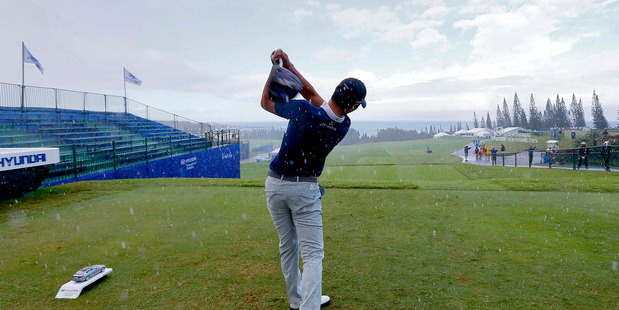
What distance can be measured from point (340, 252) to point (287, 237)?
1.23 metres

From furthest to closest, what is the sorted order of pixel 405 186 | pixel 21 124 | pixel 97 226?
pixel 21 124 < pixel 405 186 < pixel 97 226

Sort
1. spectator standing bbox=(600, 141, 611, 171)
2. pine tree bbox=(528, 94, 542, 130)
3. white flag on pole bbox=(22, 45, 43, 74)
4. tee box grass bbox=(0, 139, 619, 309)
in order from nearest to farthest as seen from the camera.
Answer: tee box grass bbox=(0, 139, 619, 309) < spectator standing bbox=(600, 141, 611, 171) < white flag on pole bbox=(22, 45, 43, 74) < pine tree bbox=(528, 94, 542, 130)

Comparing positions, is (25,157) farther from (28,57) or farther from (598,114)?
(598,114)

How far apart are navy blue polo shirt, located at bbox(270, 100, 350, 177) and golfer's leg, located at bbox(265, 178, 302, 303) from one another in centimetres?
18

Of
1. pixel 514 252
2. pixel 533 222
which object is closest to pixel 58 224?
pixel 514 252

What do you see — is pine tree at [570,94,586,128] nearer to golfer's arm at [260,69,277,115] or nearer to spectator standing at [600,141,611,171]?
spectator standing at [600,141,611,171]

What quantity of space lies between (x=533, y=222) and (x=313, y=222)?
13.0ft

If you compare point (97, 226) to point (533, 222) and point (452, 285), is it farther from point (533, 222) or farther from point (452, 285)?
point (533, 222)

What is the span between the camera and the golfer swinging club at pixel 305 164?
7.70ft

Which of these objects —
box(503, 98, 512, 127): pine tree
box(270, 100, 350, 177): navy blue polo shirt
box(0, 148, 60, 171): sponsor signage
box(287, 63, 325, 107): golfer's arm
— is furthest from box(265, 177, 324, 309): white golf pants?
box(503, 98, 512, 127): pine tree

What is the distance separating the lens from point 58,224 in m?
4.84

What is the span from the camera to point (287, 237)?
2631 mm

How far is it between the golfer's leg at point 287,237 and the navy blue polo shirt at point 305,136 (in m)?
0.18

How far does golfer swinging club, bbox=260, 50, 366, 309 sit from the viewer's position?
2348mm
